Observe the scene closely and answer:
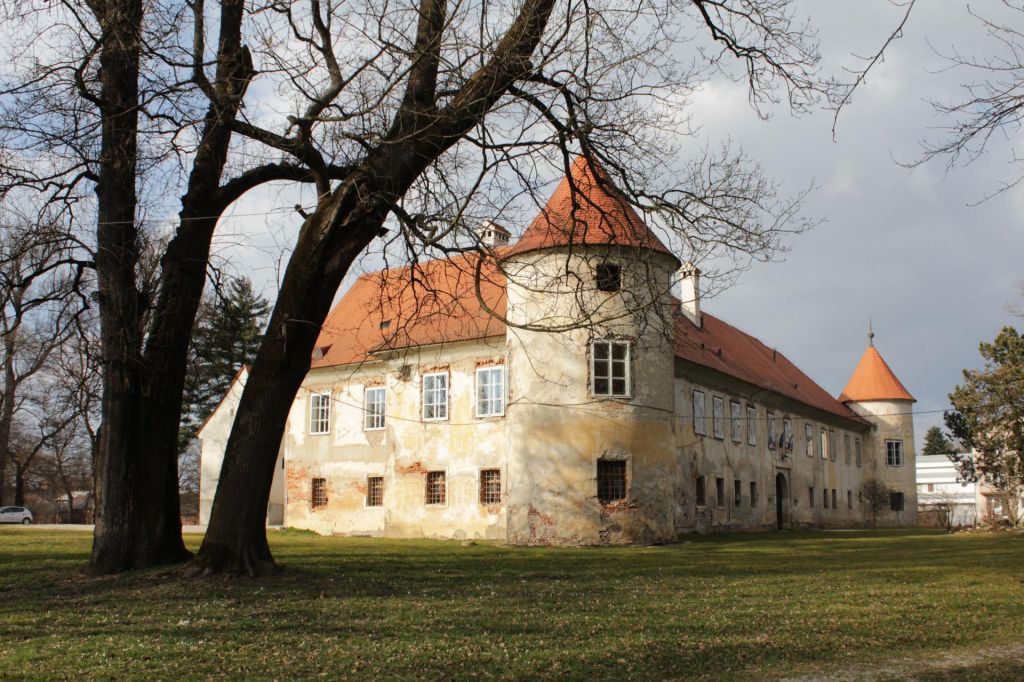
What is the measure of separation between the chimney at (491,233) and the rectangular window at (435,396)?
16.1 meters

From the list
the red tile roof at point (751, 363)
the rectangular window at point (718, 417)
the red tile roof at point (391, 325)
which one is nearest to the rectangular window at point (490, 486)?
the red tile roof at point (391, 325)

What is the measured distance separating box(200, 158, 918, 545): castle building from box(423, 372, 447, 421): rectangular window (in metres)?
0.06

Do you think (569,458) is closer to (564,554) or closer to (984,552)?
(564,554)

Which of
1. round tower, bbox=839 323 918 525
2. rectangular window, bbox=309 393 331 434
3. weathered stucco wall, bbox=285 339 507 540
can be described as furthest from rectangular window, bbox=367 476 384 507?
round tower, bbox=839 323 918 525

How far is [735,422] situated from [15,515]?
3556 cm

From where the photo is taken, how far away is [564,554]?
64.2 feet

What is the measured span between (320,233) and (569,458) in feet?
44.2

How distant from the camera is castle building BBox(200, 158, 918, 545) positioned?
23422 mm

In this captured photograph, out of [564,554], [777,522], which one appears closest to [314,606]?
[564,554]

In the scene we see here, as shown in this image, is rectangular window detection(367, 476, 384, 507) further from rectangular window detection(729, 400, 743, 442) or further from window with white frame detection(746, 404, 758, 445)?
window with white frame detection(746, 404, 758, 445)

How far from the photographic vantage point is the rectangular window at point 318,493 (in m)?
31.8

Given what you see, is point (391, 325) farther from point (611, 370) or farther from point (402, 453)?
point (611, 370)

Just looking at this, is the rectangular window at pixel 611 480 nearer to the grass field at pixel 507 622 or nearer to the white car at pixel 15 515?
the grass field at pixel 507 622

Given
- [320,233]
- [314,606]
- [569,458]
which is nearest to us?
[314,606]
